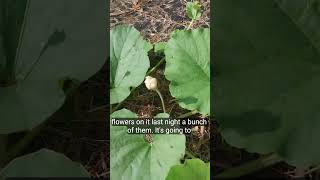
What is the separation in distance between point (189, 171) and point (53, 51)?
41 cm

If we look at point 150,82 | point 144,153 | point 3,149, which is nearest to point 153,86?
point 150,82

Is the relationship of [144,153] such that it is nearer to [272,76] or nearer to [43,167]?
[43,167]

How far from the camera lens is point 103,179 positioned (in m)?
1.45

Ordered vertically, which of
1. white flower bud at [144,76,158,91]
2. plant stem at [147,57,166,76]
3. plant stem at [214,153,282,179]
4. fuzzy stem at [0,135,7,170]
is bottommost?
plant stem at [214,153,282,179]

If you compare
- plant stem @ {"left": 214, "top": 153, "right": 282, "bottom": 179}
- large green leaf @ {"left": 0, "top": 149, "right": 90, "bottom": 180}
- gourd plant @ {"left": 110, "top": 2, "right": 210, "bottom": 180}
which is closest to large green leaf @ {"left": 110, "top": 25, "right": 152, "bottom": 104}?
gourd plant @ {"left": 110, "top": 2, "right": 210, "bottom": 180}

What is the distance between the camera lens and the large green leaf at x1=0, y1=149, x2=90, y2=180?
1377mm

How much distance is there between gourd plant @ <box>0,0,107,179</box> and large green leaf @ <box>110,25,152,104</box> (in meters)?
0.04

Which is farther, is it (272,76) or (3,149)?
(3,149)

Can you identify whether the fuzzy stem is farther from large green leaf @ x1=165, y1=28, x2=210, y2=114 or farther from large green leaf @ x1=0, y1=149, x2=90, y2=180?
large green leaf @ x1=165, y1=28, x2=210, y2=114

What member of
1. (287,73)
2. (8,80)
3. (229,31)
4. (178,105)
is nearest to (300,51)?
(287,73)

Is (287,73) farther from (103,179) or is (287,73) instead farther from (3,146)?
(3,146)

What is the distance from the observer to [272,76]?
4.36 ft

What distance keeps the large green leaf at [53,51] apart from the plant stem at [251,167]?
0.39m

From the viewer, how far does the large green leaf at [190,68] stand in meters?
1.39
